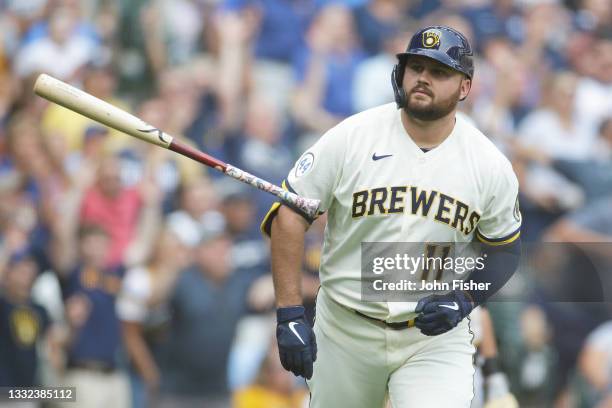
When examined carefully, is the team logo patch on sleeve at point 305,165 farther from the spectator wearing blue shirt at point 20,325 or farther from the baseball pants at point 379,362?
the spectator wearing blue shirt at point 20,325

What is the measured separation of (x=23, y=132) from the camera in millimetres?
9609

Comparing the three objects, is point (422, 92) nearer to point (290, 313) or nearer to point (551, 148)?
point (290, 313)

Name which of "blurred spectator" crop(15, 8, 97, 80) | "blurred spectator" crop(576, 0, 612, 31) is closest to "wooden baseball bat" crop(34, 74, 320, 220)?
"blurred spectator" crop(15, 8, 97, 80)

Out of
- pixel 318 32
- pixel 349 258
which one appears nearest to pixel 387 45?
pixel 318 32

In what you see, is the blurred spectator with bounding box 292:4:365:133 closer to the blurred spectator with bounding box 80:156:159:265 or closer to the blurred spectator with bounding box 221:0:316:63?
the blurred spectator with bounding box 221:0:316:63

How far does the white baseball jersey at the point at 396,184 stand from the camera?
5.22m

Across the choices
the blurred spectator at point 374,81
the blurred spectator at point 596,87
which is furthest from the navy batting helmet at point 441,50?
the blurred spectator at point 596,87

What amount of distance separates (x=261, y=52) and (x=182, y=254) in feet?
7.36

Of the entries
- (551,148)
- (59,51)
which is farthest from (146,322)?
(551,148)

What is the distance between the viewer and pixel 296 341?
508cm

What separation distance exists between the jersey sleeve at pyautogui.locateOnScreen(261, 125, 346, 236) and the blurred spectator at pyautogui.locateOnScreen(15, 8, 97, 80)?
5205mm

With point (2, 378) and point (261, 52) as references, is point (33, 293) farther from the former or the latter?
point (261, 52)

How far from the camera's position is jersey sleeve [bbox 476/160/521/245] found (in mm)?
5324

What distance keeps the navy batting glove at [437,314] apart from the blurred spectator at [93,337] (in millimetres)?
4012
